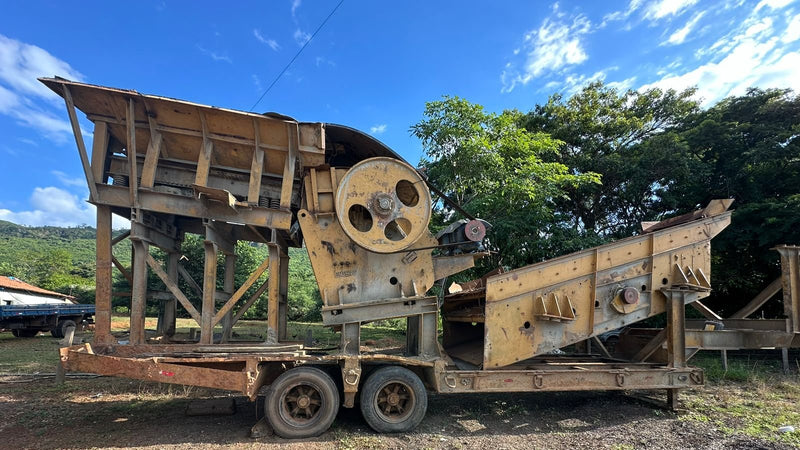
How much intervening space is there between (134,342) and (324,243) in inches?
110

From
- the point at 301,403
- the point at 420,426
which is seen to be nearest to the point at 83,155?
the point at 301,403

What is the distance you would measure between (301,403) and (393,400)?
1.14 metres

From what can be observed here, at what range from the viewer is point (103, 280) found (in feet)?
17.2

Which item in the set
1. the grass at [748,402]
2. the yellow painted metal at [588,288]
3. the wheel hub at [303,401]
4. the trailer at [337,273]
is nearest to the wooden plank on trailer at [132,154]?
the trailer at [337,273]

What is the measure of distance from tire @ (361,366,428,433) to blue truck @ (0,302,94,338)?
1466 centimetres

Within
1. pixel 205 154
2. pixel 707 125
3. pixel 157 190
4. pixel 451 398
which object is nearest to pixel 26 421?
pixel 157 190

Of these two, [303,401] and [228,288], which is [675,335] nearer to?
[303,401]

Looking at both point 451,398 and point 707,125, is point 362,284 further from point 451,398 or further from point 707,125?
point 707,125

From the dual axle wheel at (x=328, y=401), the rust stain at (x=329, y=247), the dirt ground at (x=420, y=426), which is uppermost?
the rust stain at (x=329, y=247)

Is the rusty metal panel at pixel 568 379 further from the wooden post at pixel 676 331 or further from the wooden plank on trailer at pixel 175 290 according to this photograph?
the wooden plank on trailer at pixel 175 290

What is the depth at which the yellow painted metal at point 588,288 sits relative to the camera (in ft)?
17.9

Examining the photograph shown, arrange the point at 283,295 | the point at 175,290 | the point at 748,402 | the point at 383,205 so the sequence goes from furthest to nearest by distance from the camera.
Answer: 1. the point at 283,295
2. the point at 748,402
3. the point at 175,290
4. the point at 383,205

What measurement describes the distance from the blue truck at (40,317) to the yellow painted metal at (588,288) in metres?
15.9

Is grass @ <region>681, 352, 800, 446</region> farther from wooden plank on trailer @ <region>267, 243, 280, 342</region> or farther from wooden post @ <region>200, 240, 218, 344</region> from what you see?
wooden post @ <region>200, 240, 218, 344</region>
